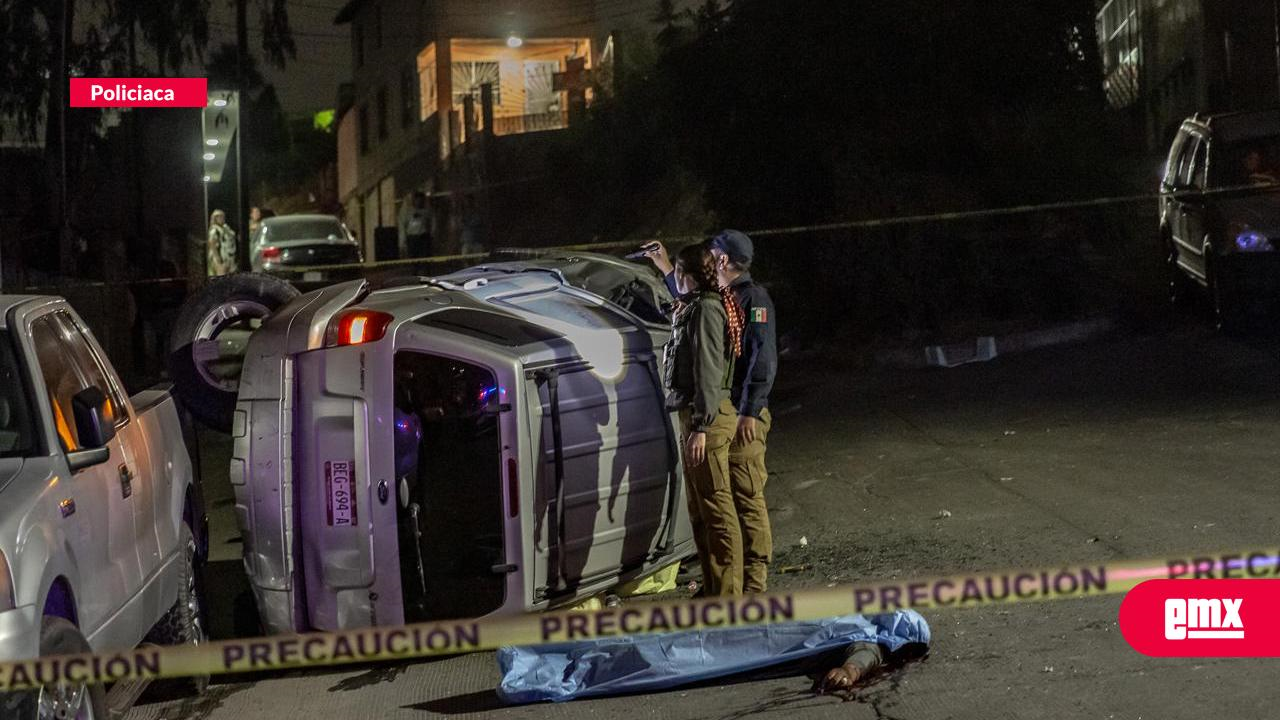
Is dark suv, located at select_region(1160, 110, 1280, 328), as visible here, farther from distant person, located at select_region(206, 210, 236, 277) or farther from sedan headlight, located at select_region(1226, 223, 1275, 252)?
distant person, located at select_region(206, 210, 236, 277)

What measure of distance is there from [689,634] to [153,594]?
7.43ft

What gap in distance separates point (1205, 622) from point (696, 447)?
2329 millimetres

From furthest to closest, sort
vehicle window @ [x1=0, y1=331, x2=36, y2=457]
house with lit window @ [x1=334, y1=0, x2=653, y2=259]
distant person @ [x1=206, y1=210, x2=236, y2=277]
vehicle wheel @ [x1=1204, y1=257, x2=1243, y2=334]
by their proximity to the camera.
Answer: house with lit window @ [x1=334, y1=0, x2=653, y2=259], distant person @ [x1=206, y1=210, x2=236, y2=277], vehicle wheel @ [x1=1204, y1=257, x2=1243, y2=334], vehicle window @ [x1=0, y1=331, x2=36, y2=457]

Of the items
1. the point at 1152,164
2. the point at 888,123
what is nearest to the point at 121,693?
the point at 888,123

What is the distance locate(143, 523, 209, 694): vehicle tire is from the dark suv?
9.78m

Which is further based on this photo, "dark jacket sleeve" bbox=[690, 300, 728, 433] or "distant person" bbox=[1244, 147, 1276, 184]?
"distant person" bbox=[1244, 147, 1276, 184]

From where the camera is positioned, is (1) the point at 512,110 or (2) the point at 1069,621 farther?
(1) the point at 512,110

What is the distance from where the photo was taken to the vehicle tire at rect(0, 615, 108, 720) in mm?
4453

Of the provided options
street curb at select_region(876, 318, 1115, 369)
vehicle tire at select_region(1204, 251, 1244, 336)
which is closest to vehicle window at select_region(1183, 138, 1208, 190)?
vehicle tire at select_region(1204, 251, 1244, 336)

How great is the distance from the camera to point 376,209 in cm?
5019

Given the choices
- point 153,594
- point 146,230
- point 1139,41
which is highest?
point 1139,41

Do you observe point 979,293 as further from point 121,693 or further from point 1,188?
point 1,188

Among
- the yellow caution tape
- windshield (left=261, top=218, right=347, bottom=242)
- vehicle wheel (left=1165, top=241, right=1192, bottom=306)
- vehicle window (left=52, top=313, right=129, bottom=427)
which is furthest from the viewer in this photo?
windshield (left=261, top=218, right=347, bottom=242)

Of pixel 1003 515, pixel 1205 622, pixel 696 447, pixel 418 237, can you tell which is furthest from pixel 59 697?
pixel 418 237
